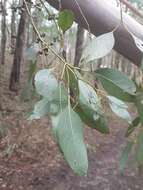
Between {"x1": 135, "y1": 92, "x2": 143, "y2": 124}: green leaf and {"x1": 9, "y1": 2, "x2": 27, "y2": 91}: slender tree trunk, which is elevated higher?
{"x1": 135, "y1": 92, "x2": 143, "y2": 124}: green leaf

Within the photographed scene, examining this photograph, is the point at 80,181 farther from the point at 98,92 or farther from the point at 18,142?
the point at 98,92

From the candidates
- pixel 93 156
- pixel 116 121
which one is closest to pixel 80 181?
pixel 93 156

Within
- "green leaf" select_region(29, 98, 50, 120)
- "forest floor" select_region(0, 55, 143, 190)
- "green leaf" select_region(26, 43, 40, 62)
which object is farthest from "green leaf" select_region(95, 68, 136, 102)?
"forest floor" select_region(0, 55, 143, 190)

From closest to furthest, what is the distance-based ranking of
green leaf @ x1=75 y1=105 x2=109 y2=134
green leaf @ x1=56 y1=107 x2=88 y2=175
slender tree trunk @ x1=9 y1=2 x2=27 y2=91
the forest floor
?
green leaf @ x1=56 y1=107 x2=88 y2=175, green leaf @ x1=75 y1=105 x2=109 y2=134, the forest floor, slender tree trunk @ x1=9 y1=2 x2=27 y2=91

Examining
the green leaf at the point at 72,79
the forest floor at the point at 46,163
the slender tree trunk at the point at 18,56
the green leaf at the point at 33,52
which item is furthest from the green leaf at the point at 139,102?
the slender tree trunk at the point at 18,56

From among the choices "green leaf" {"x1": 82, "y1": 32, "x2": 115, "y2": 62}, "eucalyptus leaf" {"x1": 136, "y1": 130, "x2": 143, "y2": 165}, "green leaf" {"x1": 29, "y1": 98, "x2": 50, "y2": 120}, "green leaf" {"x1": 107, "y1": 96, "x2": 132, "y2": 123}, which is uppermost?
"green leaf" {"x1": 82, "y1": 32, "x2": 115, "y2": 62}

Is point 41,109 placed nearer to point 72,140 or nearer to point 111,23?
point 72,140

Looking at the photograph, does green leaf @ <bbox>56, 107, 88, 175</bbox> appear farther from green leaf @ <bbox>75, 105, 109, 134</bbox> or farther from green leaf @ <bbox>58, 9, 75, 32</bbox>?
green leaf @ <bbox>58, 9, 75, 32</bbox>

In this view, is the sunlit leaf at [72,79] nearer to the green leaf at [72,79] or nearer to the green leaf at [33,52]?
the green leaf at [72,79]
